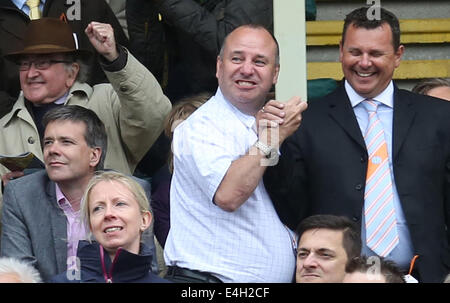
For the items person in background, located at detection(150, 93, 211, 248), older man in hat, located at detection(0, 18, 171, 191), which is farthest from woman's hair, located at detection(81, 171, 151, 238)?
older man in hat, located at detection(0, 18, 171, 191)

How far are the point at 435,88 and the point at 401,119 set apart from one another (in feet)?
2.60

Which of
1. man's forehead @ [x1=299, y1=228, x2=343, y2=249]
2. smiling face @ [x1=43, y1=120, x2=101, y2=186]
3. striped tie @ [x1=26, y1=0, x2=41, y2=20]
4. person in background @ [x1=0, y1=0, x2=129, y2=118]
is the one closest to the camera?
man's forehead @ [x1=299, y1=228, x2=343, y2=249]

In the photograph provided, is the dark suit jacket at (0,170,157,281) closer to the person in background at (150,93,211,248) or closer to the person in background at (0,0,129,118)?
the person in background at (150,93,211,248)

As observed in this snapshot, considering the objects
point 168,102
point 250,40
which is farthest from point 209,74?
point 250,40

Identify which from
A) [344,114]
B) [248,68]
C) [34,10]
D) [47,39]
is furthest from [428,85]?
[34,10]

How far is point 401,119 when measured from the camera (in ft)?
19.6

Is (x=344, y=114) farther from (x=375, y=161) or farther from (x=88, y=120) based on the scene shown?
(x=88, y=120)

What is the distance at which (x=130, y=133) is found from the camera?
663 centimetres

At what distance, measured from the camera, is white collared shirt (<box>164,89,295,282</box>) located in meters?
5.61

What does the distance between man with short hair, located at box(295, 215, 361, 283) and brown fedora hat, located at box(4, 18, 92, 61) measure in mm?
1915

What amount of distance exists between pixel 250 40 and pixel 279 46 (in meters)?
0.39

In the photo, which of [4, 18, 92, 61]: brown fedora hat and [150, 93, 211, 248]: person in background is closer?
[150, 93, 211, 248]: person in background
